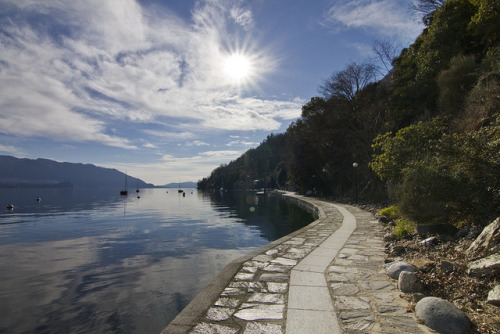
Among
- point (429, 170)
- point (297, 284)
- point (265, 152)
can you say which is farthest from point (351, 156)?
point (265, 152)

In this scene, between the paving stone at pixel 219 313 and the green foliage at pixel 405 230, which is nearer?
the paving stone at pixel 219 313

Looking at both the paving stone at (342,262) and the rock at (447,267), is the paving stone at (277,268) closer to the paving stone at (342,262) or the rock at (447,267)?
the paving stone at (342,262)

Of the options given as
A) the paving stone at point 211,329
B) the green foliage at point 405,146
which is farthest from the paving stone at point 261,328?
the green foliage at point 405,146

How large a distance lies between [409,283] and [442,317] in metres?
1.03

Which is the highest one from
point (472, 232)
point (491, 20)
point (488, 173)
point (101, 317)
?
point (491, 20)

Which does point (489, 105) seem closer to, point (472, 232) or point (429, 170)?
point (429, 170)

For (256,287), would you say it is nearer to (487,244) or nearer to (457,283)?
(457,283)

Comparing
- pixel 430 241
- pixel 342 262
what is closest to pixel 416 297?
pixel 342 262

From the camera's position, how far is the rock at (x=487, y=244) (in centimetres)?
390

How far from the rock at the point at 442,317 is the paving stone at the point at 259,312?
158 centimetres

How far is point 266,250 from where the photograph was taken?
6637 millimetres

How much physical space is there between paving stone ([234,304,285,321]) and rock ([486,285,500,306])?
2320mm

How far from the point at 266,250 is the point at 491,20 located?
512 inches

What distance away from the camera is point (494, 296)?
9.84ft
